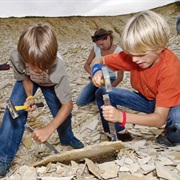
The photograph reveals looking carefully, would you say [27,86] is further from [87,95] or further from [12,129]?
[87,95]

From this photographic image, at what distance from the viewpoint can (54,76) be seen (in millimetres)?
2639

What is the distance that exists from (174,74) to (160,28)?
1.25 ft

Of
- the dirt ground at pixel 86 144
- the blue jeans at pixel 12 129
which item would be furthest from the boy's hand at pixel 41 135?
the blue jeans at pixel 12 129

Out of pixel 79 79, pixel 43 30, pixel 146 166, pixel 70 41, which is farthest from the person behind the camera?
pixel 70 41

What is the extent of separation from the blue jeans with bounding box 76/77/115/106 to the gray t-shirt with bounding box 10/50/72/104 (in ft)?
5.43

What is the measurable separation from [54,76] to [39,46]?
397 mm

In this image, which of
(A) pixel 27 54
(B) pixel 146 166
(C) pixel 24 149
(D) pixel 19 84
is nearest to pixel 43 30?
(A) pixel 27 54

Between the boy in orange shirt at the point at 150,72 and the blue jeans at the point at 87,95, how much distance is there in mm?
1457

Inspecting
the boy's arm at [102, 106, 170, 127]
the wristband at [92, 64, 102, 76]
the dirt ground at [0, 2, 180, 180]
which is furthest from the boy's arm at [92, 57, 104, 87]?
the dirt ground at [0, 2, 180, 180]

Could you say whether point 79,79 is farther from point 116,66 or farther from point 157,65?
point 157,65

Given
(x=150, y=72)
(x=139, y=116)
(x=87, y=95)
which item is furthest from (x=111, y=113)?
(x=87, y=95)

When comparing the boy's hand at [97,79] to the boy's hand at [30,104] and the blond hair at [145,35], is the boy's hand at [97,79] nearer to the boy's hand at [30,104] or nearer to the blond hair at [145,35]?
A: the blond hair at [145,35]

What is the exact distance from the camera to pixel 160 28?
2287 millimetres

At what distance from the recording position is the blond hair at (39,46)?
7.53ft
